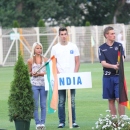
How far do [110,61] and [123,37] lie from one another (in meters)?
30.8

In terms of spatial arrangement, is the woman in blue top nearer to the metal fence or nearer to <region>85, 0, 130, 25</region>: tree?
the metal fence

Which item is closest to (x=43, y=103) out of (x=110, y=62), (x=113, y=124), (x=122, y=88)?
(x=110, y=62)

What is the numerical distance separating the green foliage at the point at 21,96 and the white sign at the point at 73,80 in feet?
2.69

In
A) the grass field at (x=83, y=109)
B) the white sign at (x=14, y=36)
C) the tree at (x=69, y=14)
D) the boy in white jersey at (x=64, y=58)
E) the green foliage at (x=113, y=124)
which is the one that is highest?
the tree at (x=69, y=14)

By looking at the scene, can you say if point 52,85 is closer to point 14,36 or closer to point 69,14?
point 14,36

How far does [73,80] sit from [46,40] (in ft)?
96.9

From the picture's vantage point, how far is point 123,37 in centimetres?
4353

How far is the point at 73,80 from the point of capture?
44.0 ft

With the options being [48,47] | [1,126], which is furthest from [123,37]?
[1,126]

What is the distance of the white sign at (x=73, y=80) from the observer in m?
13.4

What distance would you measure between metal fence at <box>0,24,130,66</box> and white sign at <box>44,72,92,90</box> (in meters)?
28.1

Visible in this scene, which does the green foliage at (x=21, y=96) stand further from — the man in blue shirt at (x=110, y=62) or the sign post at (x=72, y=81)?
the man in blue shirt at (x=110, y=62)

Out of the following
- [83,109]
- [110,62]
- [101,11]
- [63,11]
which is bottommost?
[83,109]

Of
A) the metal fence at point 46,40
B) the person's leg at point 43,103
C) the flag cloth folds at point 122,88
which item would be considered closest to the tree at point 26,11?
the metal fence at point 46,40
